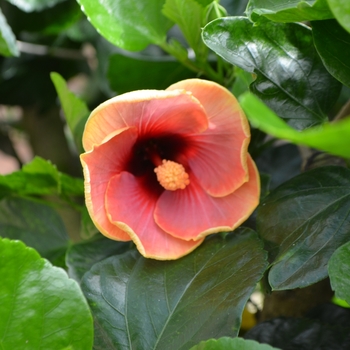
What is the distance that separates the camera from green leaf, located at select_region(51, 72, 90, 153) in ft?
1.88

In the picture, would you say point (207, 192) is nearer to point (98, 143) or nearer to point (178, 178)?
point (178, 178)

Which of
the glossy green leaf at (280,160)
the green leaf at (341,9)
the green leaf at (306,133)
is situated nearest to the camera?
the green leaf at (306,133)

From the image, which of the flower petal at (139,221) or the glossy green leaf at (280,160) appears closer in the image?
the flower petal at (139,221)

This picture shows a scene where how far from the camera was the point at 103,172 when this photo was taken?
1.57ft

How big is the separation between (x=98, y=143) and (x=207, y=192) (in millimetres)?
148

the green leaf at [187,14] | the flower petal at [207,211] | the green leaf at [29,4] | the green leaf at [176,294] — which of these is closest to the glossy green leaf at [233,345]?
the green leaf at [176,294]

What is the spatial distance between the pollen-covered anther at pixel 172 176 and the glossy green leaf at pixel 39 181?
5.9 inches

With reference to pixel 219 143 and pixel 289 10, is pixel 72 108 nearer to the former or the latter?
pixel 219 143

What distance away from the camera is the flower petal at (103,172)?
44cm

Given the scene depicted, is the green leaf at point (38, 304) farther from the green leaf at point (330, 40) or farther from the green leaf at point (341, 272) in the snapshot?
the green leaf at point (330, 40)

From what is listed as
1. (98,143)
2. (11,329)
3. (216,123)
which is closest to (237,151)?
(216,123)

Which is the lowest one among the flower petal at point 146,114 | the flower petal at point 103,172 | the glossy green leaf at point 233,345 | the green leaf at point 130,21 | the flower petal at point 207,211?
the flower petal at point 207,211

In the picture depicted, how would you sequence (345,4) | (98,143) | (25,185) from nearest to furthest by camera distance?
1. (345,4)
2. (98,143)
3. (25,185)

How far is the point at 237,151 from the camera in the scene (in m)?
0.49
